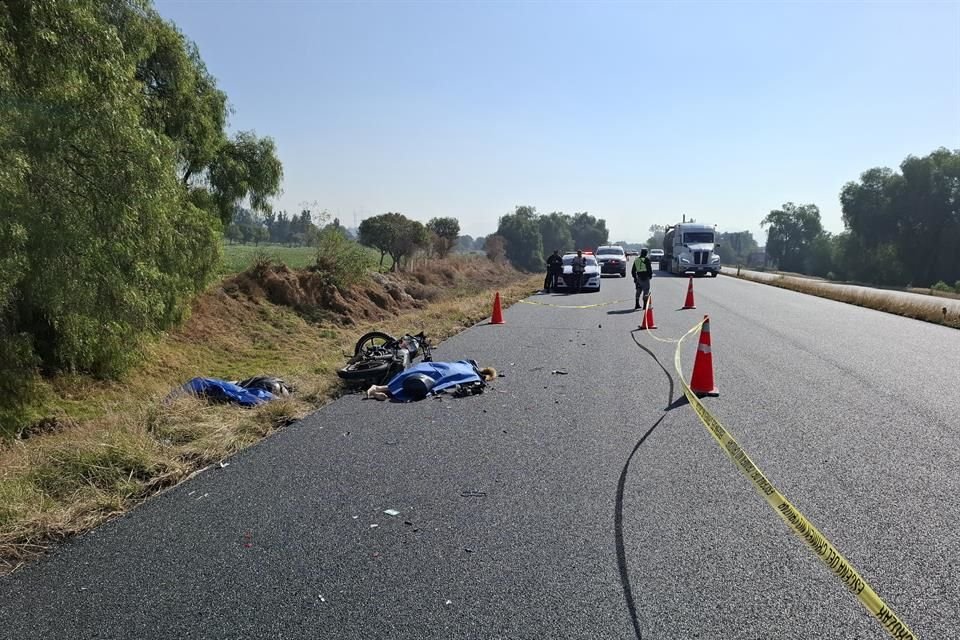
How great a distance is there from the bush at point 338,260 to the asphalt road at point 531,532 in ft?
74.7

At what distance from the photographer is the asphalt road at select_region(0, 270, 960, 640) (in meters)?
2.85

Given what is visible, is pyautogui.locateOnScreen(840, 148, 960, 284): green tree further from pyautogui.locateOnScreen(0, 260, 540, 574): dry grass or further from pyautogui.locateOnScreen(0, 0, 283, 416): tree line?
pyautogui.locateOnScreen(0, 0, 283, 416): tree line

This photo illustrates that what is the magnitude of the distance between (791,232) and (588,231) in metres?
61.1

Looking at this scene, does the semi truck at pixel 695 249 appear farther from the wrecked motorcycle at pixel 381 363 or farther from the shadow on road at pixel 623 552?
the shadow on road at pixel 623 552

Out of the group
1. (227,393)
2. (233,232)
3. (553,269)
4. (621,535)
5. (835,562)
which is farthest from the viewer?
(233,232)

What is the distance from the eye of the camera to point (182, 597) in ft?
9.95

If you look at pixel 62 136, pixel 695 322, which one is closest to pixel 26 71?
pixel 62 136

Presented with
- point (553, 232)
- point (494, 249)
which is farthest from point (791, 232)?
point (494, 249)

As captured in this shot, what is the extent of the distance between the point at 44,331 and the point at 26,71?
572 cm

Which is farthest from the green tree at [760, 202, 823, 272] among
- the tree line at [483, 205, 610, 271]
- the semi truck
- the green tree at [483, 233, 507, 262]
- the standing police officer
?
the standing police officer

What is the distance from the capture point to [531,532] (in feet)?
12.2

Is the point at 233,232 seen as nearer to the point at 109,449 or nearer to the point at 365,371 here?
the point at 365,371

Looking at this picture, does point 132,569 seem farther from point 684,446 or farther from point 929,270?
point 929,270

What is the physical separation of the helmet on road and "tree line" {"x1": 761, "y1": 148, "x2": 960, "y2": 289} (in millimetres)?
63389
